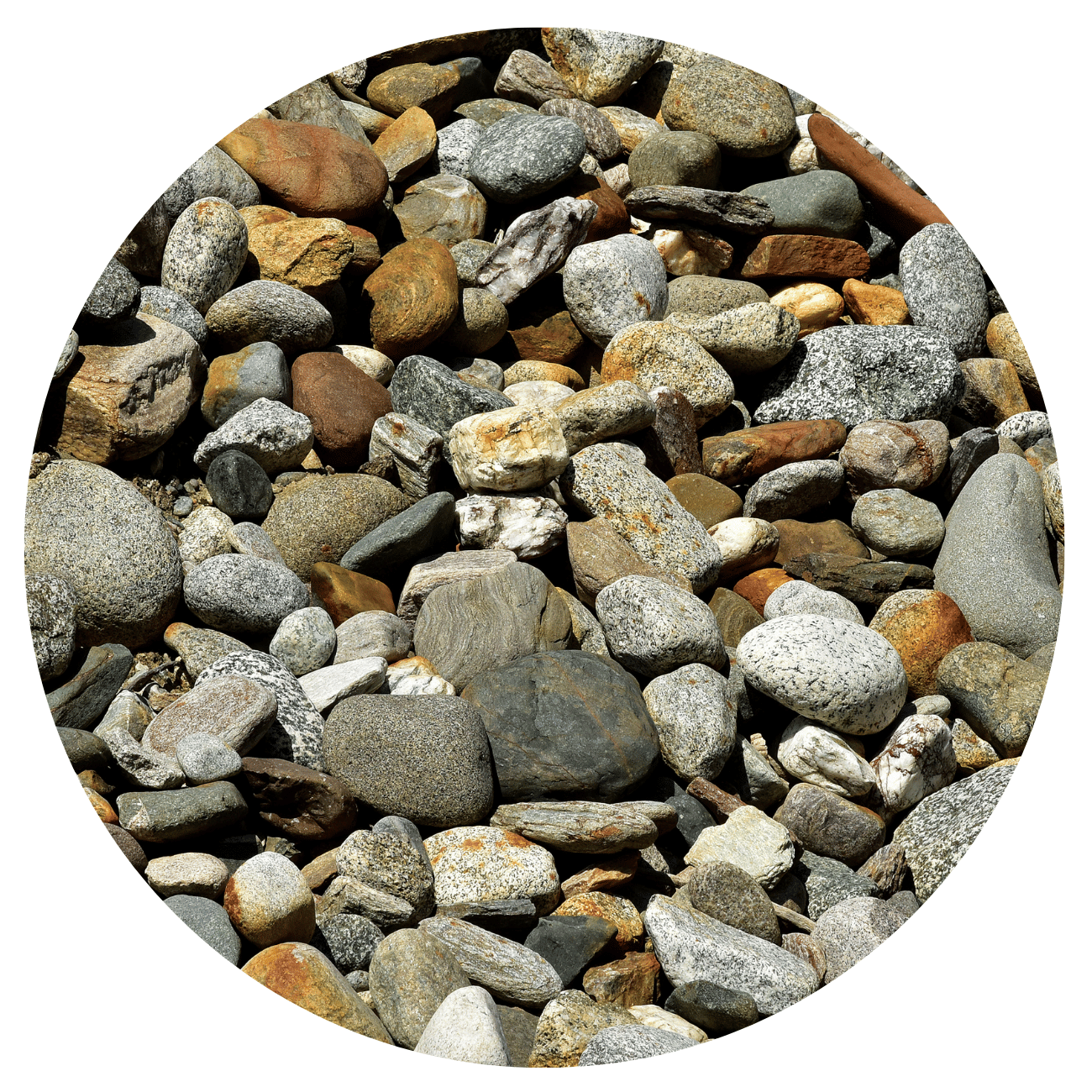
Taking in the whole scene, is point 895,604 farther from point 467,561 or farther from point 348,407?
point 348,407

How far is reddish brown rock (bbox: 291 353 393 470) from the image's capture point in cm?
607

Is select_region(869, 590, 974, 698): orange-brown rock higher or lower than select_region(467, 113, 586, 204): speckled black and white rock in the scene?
lower

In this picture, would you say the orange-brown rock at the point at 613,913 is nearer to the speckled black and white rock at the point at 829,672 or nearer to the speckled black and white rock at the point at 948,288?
Answer: the speckled black and white rock at the point at 829,672

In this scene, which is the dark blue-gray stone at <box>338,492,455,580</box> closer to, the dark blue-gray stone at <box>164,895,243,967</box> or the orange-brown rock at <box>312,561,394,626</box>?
the orange-brown rock at <box>312,561,394,626</box>

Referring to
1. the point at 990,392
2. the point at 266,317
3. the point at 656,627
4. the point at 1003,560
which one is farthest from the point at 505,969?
the point at 990,392

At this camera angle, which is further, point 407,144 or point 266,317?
point 407,144

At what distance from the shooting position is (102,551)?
4.94 m

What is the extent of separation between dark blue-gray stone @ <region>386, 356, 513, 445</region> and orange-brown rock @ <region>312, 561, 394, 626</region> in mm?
1069

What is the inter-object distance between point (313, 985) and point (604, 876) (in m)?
1.32

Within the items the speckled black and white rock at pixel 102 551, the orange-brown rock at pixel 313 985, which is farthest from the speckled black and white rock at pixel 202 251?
the orange-brown rock at pixel 313 985

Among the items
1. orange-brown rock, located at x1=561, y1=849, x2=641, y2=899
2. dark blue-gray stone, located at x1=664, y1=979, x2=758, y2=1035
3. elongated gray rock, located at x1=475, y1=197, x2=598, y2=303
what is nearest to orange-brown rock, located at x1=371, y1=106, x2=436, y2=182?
elongated gray rock, located at x1=475, y1=197, x2=598, y2=303

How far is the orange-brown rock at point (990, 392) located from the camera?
23.0 ft

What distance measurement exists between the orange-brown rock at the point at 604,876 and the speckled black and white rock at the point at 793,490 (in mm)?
2615

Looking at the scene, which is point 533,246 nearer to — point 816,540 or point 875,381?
point 875,381
